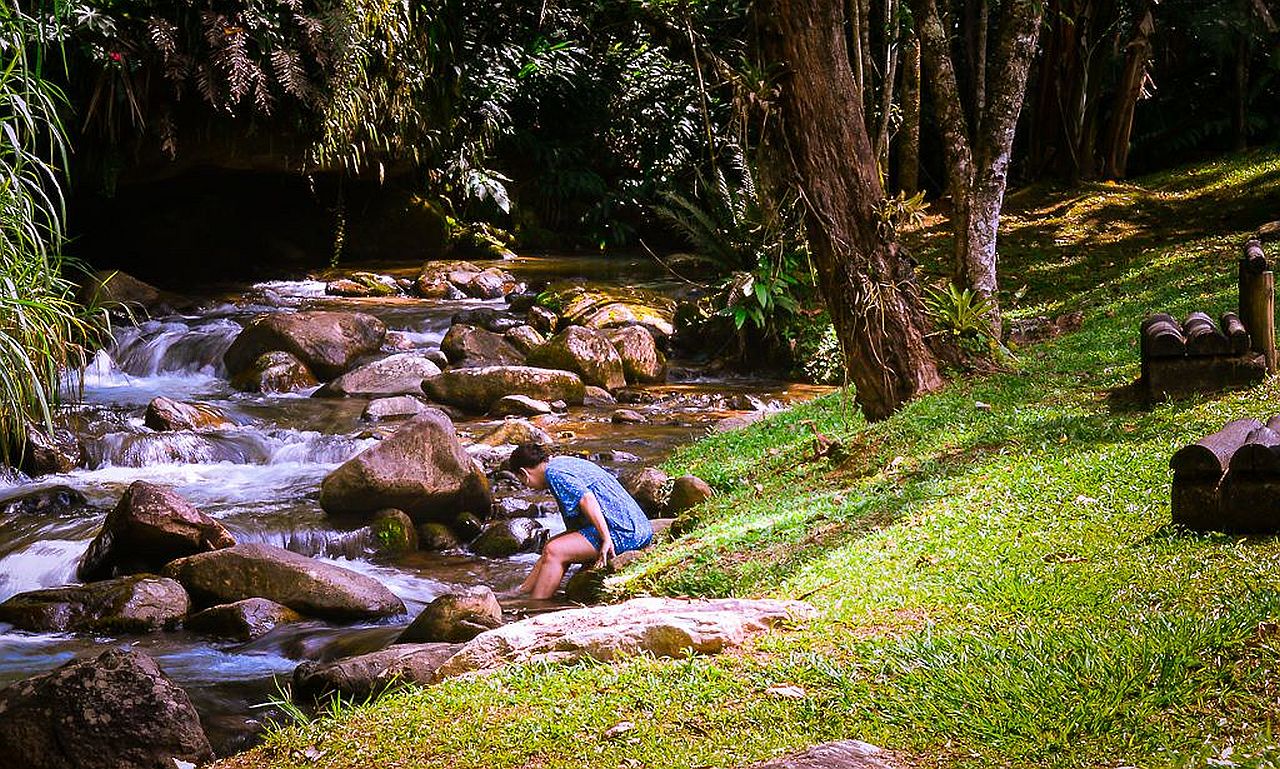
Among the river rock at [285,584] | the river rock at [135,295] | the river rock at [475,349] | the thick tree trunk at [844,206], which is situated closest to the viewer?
the river rock at [285,584]

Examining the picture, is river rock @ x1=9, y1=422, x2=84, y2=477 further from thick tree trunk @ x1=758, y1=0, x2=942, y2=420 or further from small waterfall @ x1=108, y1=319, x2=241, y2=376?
thick tree trunk @ x1=758, y1=0, x2=942, y2=420

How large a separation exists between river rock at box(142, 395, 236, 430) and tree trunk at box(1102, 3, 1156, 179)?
51.5ft

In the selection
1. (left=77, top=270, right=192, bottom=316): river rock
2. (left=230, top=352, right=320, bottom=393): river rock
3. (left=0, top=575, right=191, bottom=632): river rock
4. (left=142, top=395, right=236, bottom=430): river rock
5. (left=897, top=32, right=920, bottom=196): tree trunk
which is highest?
(left=897, top=32, right=920, bottom=196): tree trunk

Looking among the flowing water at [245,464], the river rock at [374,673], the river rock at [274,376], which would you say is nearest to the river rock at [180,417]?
the flowing water at [245,464]

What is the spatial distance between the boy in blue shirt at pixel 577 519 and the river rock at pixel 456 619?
1075 mm

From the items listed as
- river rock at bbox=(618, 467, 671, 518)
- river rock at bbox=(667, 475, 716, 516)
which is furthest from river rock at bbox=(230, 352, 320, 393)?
river rock at bbox=(667, 475, 716, 516)

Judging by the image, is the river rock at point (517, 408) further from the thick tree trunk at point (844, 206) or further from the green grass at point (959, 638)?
the green grass at point (959, 638)

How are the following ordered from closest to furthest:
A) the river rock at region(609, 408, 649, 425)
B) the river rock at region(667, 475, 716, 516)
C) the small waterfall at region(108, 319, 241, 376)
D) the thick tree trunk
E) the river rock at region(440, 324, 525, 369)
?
the thick tree trunk, the river rock at region(667, 475, 716, 516), the river rock at region(609, 408, 649, 425), the small waterfall at region(108, 319, 241, 376), the river rock at region(440, 324, 525, 369)

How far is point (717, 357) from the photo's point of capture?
15602 millimetres

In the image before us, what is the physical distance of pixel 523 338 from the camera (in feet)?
50.6

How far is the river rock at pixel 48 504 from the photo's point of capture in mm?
9297

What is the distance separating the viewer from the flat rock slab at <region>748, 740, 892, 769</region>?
3.19 m

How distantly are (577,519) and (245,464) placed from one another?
15.5ft

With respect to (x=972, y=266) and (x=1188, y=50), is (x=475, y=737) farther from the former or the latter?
(x=1188, y=50)
